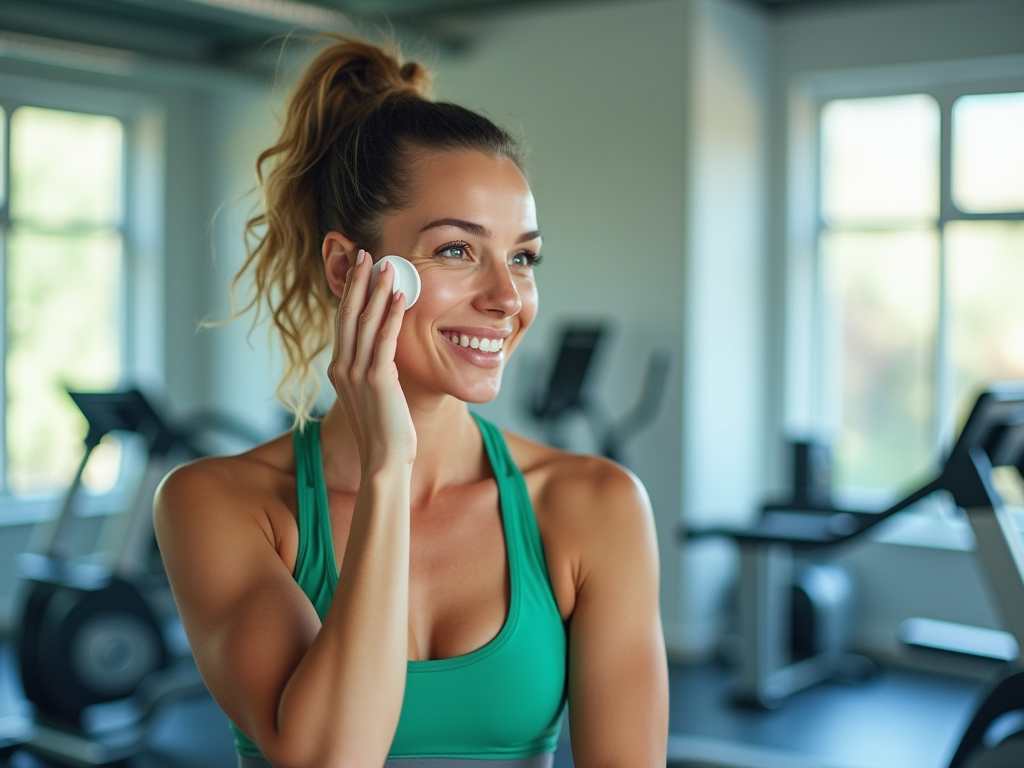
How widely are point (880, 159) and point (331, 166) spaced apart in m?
4.33

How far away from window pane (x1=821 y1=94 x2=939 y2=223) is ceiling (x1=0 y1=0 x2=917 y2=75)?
585 millimetres

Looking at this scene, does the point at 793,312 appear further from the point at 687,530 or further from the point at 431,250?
the point at 431,250

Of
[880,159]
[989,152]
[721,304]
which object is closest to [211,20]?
[721,304]

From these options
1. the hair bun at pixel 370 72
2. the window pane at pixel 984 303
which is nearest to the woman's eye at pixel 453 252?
the hair bun at pixel 370 72

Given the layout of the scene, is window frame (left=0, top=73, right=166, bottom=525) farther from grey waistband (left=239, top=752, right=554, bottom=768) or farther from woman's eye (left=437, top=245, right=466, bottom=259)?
woman's eye (left=437, top=245, right=466, bottom=259)

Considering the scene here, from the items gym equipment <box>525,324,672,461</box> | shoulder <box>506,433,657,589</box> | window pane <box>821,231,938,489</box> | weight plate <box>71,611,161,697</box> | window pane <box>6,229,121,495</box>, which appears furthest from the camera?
window pane <box>6,229,121,495</box>

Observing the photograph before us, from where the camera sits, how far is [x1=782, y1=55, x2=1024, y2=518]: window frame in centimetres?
503

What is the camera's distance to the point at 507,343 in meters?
1.42

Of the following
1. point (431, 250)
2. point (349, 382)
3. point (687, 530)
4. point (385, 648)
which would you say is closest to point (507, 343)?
point (431, 250)

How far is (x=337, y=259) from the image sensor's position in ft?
4.81

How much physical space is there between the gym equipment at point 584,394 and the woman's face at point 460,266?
319 centimetres

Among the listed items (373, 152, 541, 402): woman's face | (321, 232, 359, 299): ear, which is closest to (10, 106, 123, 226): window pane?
(321, 232, 359, 299): ear

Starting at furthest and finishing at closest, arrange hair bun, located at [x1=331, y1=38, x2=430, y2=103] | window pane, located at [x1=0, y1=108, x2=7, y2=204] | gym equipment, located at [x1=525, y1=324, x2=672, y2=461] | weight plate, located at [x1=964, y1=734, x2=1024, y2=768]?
window pane, located at [x1=0, y1=108, x2=7, y2=204], gym equipment, located at [x1=525, y1=324, x2=672, y2=461], weight plate, located at [x1=964, y1=734, x2=1024, y2=768], hair bun, located at [x1=331, y1=38, x2=430, y2=103]

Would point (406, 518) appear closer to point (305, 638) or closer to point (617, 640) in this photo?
point (305, 638)
